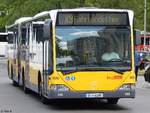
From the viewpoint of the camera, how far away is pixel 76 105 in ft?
63.6

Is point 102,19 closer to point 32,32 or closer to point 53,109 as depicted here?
point 53,109

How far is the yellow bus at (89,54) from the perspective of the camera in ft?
57.5

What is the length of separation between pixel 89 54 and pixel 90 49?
0.14 metres

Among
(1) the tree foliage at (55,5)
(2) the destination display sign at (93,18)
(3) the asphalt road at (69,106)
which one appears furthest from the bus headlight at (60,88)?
(1) the tree foliage at (55,5)

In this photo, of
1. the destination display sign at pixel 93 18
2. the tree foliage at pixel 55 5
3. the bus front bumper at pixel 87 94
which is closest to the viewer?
the bus front bumper at pixel 87 94

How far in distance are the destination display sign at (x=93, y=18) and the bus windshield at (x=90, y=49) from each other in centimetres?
16

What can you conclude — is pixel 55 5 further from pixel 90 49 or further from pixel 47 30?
pixel 47 30

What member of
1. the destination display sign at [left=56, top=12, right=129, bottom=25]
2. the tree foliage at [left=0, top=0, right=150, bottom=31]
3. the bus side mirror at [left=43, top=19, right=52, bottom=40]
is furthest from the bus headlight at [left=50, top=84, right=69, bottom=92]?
the tree foliage at [left=0, top=0, right=150, bottom=31]

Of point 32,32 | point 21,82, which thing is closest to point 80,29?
point 32,32

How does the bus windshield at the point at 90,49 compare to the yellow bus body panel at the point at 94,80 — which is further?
the bus windshield at the point at 90,49

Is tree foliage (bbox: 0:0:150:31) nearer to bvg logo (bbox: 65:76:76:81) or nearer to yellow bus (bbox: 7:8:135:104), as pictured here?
yellow bus (bbox: 7:8:135:104)

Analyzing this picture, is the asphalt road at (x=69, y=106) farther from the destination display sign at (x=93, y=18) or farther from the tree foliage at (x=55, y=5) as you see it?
the tree foliage at (x=55, y=5)

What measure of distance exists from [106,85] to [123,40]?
1.34 metres

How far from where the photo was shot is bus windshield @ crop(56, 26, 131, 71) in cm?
1759
